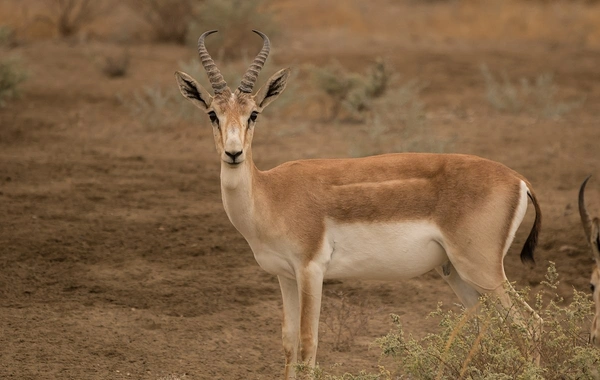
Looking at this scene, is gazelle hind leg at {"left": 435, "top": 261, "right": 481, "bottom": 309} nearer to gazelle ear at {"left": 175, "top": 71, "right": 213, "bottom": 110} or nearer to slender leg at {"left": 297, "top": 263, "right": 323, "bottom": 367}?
slender leg at {"left": 297, "top": 263, "right": 323, "bottom": 367}

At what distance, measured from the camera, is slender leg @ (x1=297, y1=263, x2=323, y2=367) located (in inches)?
217

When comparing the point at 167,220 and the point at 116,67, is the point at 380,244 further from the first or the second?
the point at 116,67

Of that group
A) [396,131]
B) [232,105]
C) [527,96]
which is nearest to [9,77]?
[396,131]

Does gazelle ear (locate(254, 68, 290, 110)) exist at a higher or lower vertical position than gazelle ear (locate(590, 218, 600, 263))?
higher

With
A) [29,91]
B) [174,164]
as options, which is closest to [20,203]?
[174,164]

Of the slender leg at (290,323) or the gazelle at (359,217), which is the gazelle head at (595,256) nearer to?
the gazelle at (359,217)

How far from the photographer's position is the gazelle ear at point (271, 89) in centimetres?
569

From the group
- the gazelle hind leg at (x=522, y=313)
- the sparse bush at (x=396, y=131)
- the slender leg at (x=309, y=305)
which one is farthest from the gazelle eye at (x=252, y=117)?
the sparse bush at (x=396, y=131)

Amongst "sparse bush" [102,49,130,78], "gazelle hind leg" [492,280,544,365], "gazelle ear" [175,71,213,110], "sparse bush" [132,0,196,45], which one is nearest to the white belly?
"gazelle hind leg" [492,280,544,365]

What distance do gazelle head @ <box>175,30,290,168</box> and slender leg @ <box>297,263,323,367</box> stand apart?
2.60 feet

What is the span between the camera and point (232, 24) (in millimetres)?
16719

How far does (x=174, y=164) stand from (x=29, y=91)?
→ 4626mm

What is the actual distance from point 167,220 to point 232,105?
11.4 feet

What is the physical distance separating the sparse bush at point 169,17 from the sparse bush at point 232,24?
0.47 meters
